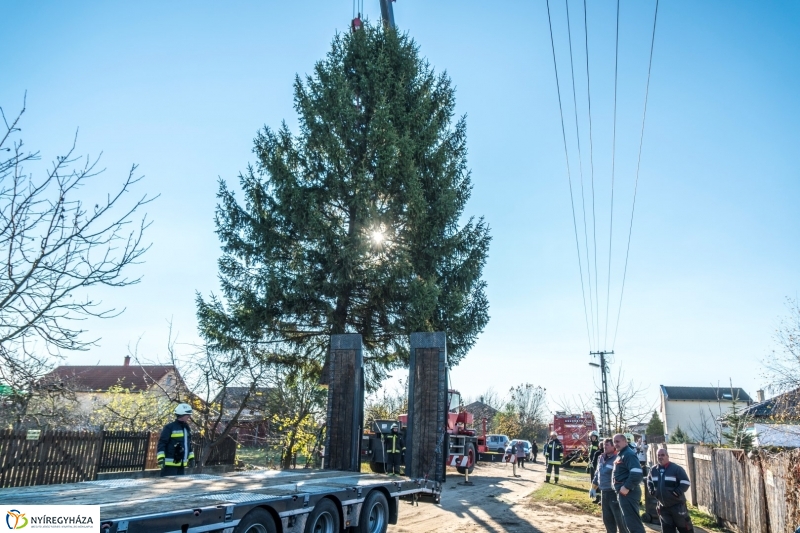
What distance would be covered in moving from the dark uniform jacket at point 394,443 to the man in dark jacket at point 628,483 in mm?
6020

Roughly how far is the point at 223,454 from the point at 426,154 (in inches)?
433

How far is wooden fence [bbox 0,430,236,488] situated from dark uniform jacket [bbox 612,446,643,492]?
1007cm

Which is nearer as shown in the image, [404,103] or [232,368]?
[232,368]

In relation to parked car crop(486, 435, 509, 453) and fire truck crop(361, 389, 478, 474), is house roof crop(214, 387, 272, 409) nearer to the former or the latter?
fire truck crop(361, 389, 478, 474)

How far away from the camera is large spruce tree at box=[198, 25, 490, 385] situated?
15555 millimetres

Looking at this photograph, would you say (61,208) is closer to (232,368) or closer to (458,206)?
(232,368)

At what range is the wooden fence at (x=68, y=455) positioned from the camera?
1019cm

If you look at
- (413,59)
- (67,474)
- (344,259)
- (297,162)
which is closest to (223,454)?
(67,474)

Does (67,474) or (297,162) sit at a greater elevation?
(297,162)

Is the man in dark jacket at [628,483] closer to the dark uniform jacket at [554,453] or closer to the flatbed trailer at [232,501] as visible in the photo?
the flatbed trailer at [232,501]

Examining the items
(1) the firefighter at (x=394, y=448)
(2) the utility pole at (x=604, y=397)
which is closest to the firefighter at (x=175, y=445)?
(1) the firefighter at (x=394, y=448)

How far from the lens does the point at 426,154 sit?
1770 cm

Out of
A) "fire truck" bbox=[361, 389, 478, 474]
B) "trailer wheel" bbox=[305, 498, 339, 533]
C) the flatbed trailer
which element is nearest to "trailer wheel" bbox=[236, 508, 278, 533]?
the flatbed trailer

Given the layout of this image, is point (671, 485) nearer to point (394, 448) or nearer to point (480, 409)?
point (394, 448)
